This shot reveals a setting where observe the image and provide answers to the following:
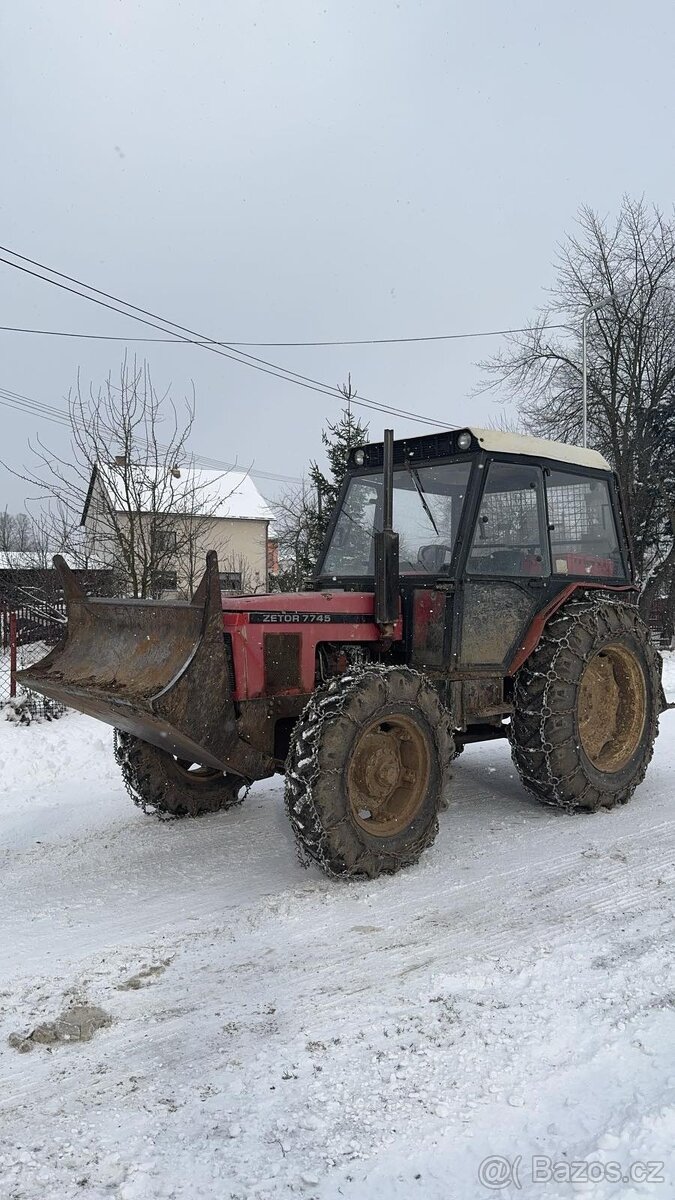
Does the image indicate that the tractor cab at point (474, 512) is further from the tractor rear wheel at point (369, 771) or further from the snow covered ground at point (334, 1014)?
the snow covered ground at point (334, 1014)

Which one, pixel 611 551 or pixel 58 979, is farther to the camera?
pixel 611 551

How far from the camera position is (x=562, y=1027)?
3.08 m

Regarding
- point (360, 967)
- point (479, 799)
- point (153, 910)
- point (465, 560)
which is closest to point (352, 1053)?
point (360, 967)

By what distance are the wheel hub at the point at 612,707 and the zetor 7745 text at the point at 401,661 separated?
0.01 m

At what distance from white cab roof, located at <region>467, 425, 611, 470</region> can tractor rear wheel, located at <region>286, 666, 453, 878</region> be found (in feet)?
5.41

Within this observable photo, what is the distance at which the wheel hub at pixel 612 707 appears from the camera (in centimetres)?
605

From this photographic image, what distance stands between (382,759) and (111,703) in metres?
1.50

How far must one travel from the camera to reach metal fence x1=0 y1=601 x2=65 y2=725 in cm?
973

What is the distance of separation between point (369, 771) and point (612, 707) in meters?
2.36

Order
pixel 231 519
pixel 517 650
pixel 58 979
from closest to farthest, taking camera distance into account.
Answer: pixel 58 979
pixel 517 650
pixel 231 519

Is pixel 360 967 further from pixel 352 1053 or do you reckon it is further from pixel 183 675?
pixel 183 675

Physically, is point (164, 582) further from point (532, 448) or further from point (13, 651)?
point (532, 448)

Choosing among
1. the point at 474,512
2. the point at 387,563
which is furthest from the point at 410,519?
the point at 387,563

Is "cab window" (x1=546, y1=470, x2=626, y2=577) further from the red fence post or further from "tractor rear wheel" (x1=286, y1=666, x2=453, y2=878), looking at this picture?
the red fence post
